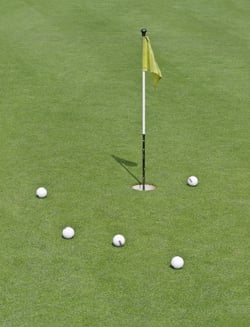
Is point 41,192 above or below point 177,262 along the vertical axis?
below

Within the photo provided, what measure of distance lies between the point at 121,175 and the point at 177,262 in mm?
5313

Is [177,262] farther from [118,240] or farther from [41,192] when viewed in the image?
[41,192]

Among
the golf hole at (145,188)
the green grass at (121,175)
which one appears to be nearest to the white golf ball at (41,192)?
the green grass at (121,175)

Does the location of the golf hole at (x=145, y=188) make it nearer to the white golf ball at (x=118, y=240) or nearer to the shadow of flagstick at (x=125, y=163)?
the shadow of flagstick at (x=125, y=163)

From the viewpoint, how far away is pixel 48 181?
18.8m

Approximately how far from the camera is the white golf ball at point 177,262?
14203mm

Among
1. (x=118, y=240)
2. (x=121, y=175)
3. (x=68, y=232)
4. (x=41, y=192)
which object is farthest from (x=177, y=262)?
(x=121, y=175)

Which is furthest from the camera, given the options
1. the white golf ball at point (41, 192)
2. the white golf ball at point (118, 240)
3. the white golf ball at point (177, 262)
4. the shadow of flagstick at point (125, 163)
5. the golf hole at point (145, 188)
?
the shadow of flagstick at point (125, 163)

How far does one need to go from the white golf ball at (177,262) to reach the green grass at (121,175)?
0.12m

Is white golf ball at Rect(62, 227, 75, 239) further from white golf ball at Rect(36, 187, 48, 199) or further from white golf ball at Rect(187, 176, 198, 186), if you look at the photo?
white golf ball at Rect(187, 176, 198, 186)

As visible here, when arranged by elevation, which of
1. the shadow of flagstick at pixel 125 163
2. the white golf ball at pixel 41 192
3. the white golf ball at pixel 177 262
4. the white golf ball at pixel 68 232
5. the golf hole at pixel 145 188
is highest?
the white golf ball at pixel 177 262

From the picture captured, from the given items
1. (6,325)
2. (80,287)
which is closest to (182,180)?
(80,287)

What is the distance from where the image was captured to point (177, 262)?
14.2 meters

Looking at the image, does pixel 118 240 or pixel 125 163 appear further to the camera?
pixel 125 163
